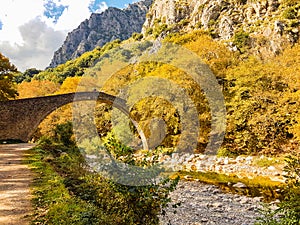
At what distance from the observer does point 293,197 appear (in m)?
4.19

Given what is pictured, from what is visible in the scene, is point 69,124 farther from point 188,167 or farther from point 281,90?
point 281,90

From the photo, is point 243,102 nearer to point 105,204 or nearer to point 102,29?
point 105,204

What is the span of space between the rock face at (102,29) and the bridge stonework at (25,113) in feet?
294

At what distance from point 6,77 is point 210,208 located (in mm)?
18322

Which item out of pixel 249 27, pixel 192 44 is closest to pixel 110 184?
pixel 192 44

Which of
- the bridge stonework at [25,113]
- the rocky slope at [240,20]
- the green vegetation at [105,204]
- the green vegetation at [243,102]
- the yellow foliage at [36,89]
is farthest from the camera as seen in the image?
the rocky slope at [240,20]

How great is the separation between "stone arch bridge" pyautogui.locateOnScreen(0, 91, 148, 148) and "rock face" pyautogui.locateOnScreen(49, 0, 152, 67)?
3528 inches

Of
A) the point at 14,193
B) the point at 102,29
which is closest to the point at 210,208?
the point at 14,193

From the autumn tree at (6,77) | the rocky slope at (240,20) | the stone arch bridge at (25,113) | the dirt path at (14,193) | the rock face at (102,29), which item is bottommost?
the dirt path at (14,193)

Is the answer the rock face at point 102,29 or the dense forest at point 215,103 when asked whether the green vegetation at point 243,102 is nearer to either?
the dense forest at point 215,103

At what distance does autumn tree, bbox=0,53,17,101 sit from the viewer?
67.7 ft

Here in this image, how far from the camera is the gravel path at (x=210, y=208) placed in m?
7.17

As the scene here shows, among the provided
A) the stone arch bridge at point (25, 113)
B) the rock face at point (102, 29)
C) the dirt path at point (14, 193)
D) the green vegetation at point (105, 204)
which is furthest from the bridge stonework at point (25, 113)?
the rock face at point (102, 29)

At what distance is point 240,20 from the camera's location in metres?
49.0
